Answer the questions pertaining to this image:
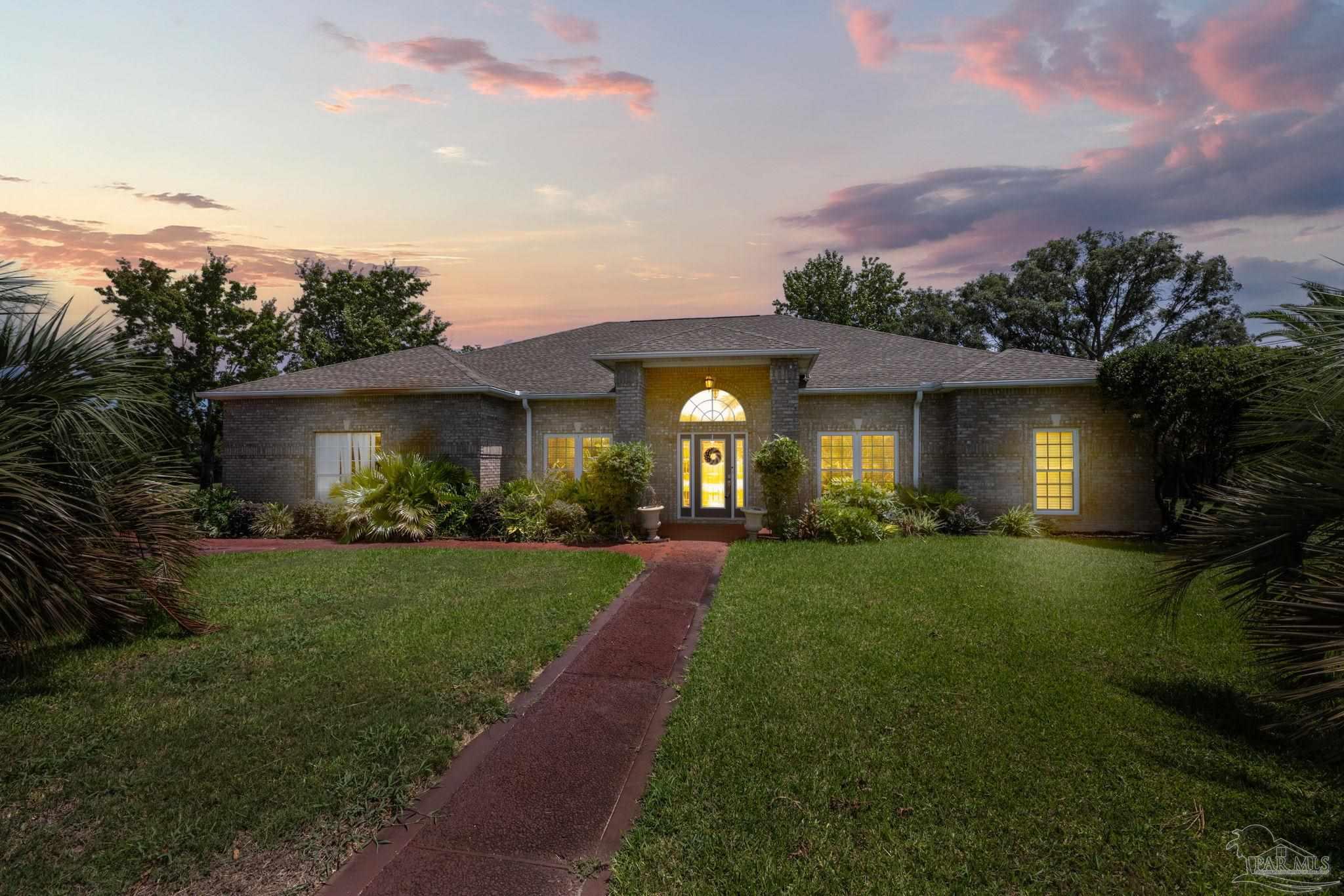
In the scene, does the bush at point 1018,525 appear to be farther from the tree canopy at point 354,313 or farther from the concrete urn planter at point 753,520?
the tree canopy at point 354,313

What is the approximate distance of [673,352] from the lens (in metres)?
13.2

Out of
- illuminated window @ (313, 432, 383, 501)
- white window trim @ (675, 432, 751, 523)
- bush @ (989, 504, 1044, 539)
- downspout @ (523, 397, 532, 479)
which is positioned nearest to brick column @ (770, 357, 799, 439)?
white window trim @ (675, 432, 751, 523)

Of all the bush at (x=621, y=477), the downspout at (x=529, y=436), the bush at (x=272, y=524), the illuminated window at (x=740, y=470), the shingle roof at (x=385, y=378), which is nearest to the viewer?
the bush at (x=621, y=477)

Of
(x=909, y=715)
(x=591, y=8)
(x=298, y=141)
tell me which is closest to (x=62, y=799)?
(x=909, y=715)

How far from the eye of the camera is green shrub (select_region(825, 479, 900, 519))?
13.3 m

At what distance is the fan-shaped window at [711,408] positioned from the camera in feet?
48.2

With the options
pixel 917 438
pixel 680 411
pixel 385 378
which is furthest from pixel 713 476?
pixel 385 378

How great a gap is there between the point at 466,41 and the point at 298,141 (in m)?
3.41

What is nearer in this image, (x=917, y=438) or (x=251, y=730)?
(x=251, y=730)

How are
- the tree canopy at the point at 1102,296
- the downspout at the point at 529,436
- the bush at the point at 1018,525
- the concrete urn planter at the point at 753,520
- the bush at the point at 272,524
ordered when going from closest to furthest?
1. the concrete urn planter at the point at 753,520
2. the bush at the point at 1018,525
3. the bush at the point at 272,524
4. the downspout at the point at 529,436
5. the tree canopy at the point at 1102,296

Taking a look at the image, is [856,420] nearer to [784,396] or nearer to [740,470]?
[784,396]

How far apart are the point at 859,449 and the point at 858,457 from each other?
0.20 metres

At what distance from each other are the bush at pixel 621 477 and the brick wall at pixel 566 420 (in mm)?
2852

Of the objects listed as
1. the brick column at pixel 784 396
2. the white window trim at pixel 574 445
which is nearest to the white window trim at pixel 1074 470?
the brick column at pixel 784 396
